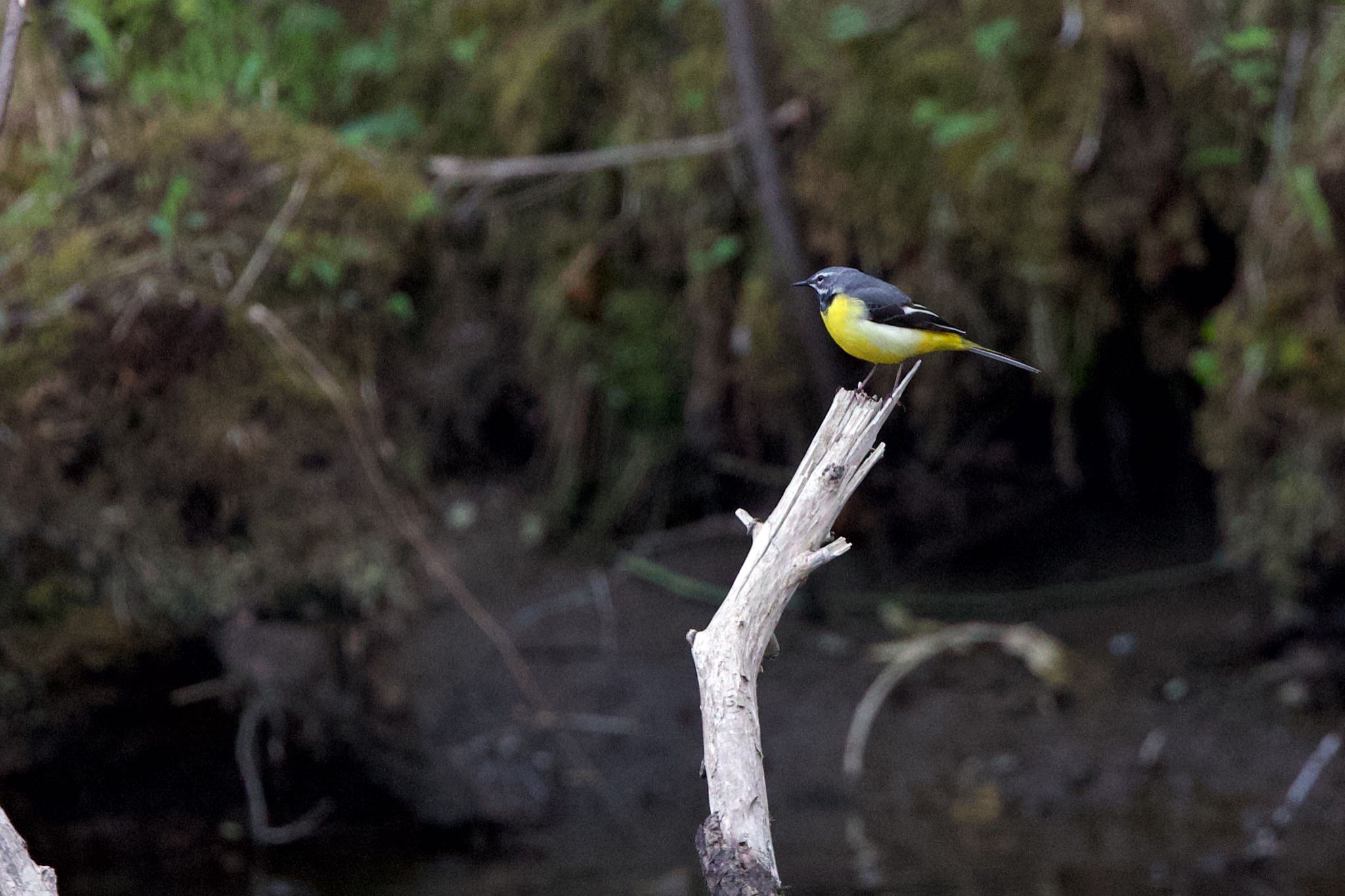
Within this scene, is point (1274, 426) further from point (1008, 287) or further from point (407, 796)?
point (407, 796)

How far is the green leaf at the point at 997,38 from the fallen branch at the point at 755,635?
3272mm

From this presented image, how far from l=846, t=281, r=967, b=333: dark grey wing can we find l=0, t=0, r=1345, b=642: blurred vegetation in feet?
7.45

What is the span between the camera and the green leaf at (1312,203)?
512 cm

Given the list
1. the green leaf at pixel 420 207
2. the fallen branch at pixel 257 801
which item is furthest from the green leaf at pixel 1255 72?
the fallen branch at pixel 257 801

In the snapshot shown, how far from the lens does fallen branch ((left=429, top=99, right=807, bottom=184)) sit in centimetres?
604

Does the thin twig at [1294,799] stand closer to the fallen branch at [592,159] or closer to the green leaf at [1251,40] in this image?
the green leaf at [1251,40]

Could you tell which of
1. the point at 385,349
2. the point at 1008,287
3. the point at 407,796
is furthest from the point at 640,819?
the point at 1008,287

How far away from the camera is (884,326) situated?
3.51 meters

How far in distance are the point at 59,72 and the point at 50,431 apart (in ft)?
6.16

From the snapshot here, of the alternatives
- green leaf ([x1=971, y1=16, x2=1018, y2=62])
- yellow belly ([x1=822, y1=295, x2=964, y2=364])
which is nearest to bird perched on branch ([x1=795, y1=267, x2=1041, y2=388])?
yellow belly ([x1=822, y1=295, x2=964, y2=364])

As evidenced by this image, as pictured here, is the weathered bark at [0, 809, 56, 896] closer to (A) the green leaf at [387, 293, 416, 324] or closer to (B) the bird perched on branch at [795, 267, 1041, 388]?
(B) the bird perched on branch at [795, 267, 1041, 388]

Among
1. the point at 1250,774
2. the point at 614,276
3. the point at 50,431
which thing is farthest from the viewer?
the point at 614,276

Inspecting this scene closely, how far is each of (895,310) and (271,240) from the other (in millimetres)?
3112

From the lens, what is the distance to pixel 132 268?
5.33 m
